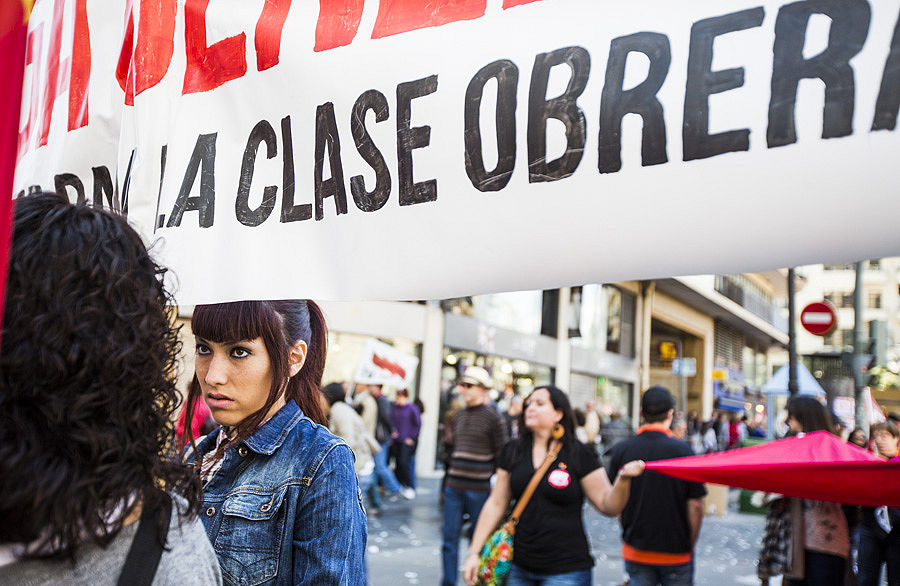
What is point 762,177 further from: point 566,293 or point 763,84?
point 566,293

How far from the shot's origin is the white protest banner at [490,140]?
139cm

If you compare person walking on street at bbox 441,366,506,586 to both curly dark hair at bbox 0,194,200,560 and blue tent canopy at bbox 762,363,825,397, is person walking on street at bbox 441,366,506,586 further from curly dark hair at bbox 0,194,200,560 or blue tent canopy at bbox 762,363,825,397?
blue tent canopy at bbox 762,363,825,397

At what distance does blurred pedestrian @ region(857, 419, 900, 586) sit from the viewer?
18.0ft

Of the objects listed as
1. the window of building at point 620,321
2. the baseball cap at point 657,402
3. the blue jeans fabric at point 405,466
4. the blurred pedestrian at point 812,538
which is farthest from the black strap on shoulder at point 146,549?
the window of building at point 620,321

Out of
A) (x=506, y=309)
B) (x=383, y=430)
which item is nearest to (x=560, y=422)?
(x=383, y=430)

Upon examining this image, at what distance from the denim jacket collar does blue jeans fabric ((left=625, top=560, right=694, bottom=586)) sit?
3.79m

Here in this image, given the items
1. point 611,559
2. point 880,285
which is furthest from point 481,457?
point 880,285

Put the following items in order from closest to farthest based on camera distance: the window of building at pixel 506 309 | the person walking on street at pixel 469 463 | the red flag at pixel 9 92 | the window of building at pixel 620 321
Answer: the red flag at pixel 9 92 < the person walking on street at pixel 469 463 < the window of building at pixel 506 309 < the window of building at pixel 620 321

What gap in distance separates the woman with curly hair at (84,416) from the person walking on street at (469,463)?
6.53 meters

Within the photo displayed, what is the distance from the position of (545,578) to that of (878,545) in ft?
9.04

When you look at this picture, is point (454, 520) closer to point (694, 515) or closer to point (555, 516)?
point (694, 515)

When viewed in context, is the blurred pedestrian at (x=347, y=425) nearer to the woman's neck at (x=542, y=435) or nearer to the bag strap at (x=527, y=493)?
the woman's neck at (x=542, y=435)

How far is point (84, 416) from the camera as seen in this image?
3.68ft

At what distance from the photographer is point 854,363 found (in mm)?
12258
